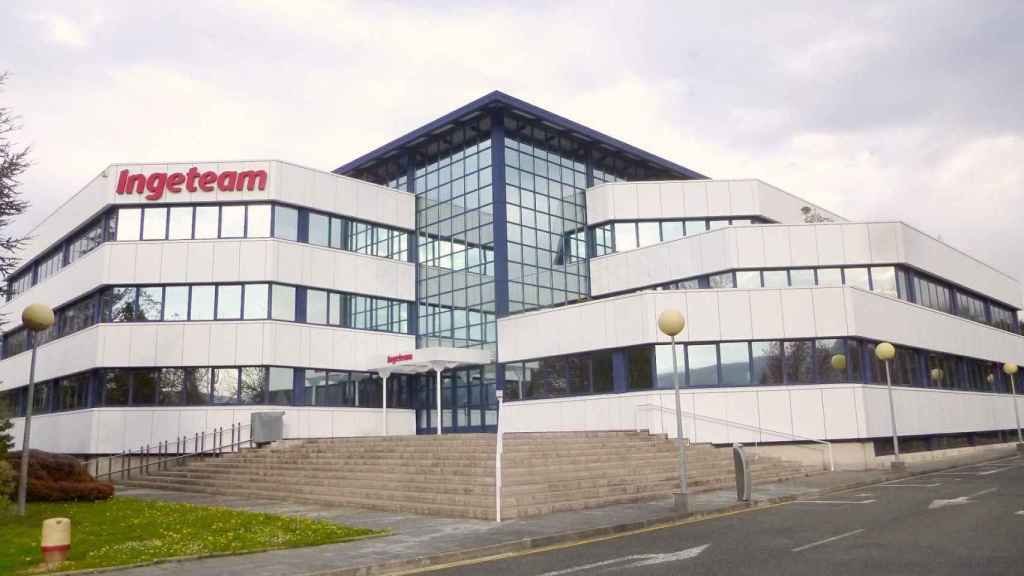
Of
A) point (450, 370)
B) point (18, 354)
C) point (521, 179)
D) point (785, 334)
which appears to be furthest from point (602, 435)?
point (18, 354)

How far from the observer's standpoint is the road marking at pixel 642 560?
1019 cm

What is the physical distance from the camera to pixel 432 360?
3234 centimetres

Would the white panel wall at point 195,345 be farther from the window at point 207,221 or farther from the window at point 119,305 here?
the window at point 207,221

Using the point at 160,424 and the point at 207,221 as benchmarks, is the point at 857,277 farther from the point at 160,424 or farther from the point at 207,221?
the point at 160,424

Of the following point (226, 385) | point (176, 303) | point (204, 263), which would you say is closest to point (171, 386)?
point (226, 385)

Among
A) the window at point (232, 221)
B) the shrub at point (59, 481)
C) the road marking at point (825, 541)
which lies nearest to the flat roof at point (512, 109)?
the window at point (232, 221)

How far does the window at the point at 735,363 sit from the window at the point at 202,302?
68.9 ft

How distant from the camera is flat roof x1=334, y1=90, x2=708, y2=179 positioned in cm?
3625

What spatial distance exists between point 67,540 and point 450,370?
26429mm

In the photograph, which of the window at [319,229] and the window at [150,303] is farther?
the window at [319,229]

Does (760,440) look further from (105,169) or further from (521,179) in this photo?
(105,169)

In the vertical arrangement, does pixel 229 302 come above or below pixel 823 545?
above

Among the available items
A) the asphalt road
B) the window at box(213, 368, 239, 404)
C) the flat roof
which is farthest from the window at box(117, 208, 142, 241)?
the asphalt road

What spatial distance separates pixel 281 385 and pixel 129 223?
9.72 meters
